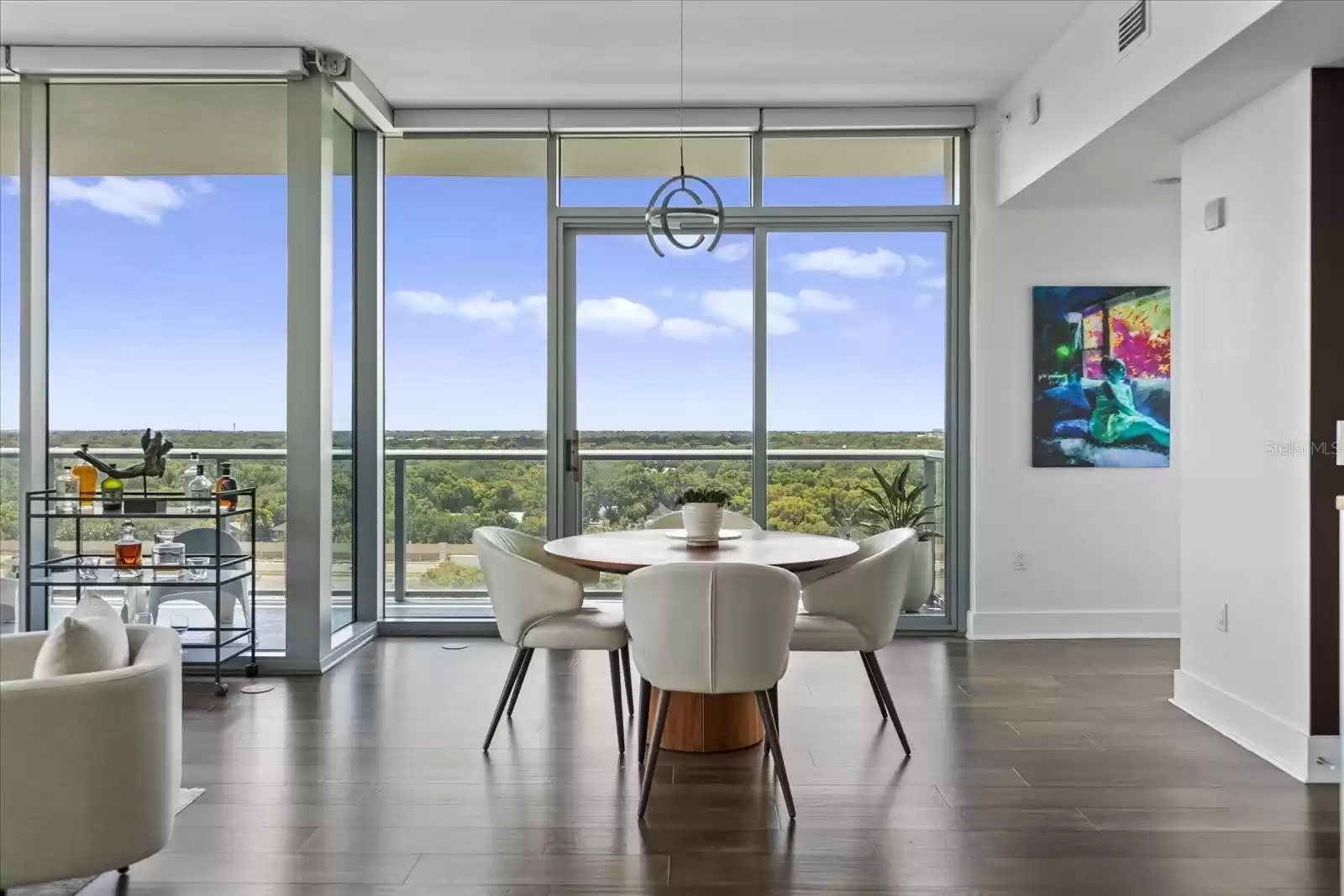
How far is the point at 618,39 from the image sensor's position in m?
4.73

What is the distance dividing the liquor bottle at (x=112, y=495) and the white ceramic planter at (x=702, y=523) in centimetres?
264

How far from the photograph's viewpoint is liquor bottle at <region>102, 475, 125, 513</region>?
183 inches

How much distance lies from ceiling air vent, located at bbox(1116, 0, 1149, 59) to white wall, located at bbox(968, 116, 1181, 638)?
70.0 inches

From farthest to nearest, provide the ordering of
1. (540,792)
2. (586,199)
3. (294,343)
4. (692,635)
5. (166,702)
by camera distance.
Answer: (586,199) < (294,343) < (540,792) < (692,635) < (166,702)

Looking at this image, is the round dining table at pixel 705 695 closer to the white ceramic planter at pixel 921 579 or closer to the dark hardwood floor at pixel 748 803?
the dark hardwood floor at pixel 748 803

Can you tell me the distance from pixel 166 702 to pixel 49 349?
3.36 metres

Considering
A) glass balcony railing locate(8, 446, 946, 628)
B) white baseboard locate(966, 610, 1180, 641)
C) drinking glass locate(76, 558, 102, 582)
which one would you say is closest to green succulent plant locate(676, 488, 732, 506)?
glass balcony railing locate(8, 446, 946, 628)

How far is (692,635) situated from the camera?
3.04 meters

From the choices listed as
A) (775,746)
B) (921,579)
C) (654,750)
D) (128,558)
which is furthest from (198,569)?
(921,579)

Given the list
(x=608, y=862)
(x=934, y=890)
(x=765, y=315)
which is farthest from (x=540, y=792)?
(x=765, y=315)

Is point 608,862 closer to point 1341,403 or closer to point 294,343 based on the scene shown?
point 1341,403

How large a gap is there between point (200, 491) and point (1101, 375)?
15.4 ft

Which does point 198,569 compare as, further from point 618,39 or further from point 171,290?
point 618,39

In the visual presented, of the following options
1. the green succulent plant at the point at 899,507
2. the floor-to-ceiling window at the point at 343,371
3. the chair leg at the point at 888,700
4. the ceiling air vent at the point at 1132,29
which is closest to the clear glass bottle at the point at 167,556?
the floor-to-ceiling window at the point at 343,371
